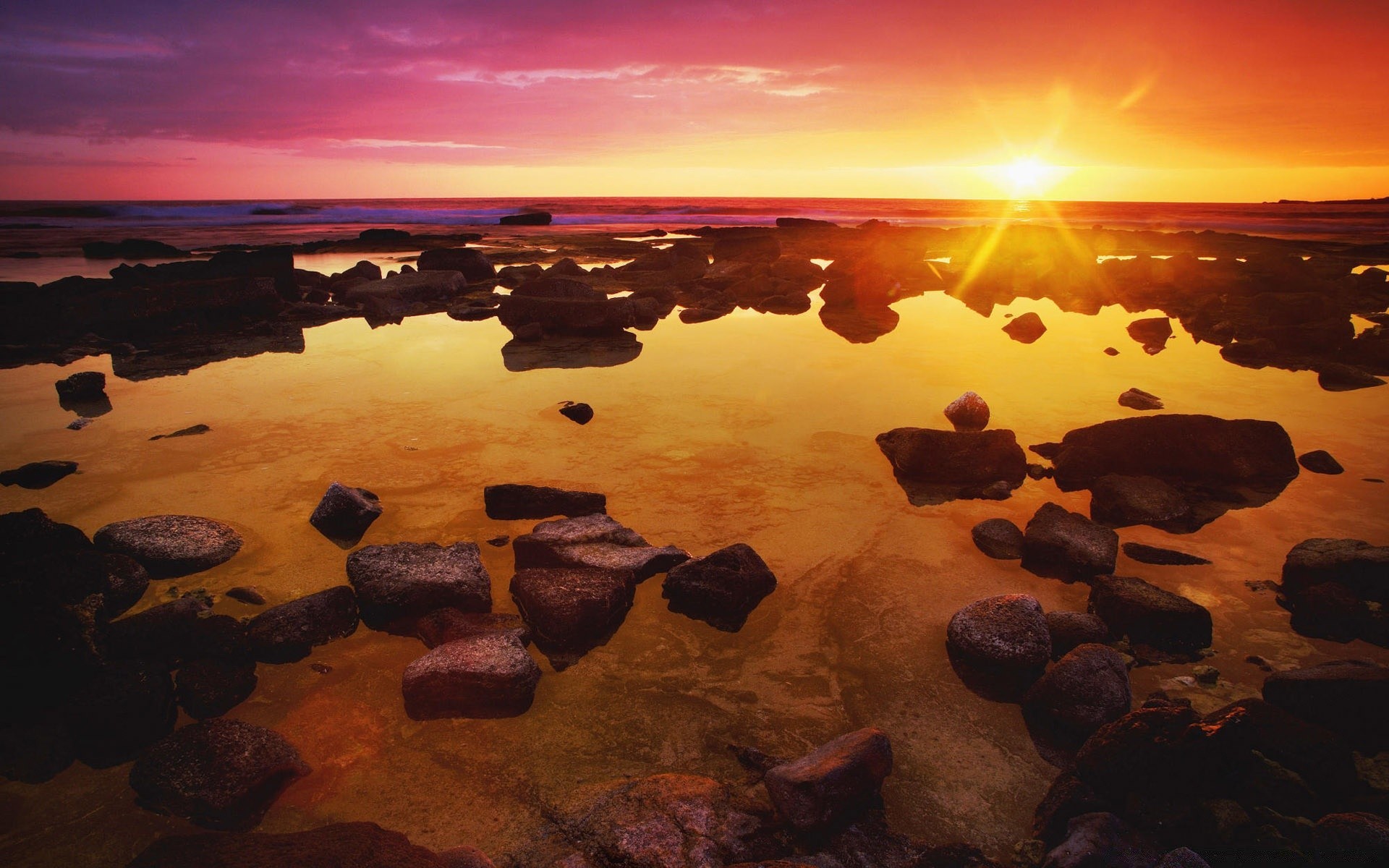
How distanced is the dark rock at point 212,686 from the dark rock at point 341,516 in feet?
3.49

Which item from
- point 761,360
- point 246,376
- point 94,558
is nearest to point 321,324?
point 246,376

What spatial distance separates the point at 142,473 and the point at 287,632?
9.26ft

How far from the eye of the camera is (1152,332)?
30.5ft

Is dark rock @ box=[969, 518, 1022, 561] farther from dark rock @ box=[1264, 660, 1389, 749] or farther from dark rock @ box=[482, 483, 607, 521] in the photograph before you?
dark rock @ box=[482, 483, 607, 521]

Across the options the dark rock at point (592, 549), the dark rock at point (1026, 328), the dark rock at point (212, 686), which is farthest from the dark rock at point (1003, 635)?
the dark rock at point (1026, 328)

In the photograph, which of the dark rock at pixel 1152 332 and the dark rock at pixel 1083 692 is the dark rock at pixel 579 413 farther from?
the dark rock at pixel 1152 332

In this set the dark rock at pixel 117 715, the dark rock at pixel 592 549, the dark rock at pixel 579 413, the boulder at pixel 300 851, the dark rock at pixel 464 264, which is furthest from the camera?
the dark rock at pixel 464 264

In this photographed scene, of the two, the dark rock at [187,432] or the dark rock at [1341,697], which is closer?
the dark rock at [1341,697]

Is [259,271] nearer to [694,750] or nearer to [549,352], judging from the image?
[549,352]

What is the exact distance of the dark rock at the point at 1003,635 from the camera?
2.71m

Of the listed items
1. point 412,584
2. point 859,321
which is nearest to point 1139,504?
point 412,584

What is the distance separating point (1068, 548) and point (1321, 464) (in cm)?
278

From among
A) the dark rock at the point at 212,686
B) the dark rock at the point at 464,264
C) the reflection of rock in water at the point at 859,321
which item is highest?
the dark rock at the point at 464,264

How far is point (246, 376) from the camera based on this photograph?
285 inches
